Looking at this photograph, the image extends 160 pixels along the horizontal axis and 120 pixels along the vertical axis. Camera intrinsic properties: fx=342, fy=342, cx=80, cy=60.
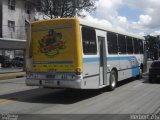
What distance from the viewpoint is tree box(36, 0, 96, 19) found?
56.4 m

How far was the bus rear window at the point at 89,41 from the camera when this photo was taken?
13.1 meters

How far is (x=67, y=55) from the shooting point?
41.9 ft

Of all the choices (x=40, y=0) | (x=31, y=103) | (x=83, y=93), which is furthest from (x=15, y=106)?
(x=40, y=0)

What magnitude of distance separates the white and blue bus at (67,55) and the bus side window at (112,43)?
743 millimetres

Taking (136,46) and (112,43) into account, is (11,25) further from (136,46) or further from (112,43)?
(112,43)

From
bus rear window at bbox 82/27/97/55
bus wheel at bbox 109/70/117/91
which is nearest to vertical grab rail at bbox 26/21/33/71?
bus rear window at bbox 82/27/97/55

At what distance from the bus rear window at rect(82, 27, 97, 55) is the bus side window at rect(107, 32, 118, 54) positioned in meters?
2.00

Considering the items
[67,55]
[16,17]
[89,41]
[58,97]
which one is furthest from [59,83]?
[16,17]

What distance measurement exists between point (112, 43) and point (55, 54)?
14.4 feet

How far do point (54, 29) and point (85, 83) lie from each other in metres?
2.40

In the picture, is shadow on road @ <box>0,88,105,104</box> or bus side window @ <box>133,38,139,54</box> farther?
bus side window @ <box>133,38,139,54</box>

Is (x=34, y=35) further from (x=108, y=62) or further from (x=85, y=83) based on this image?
(x=108, y=62)

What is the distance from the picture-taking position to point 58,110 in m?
10.9

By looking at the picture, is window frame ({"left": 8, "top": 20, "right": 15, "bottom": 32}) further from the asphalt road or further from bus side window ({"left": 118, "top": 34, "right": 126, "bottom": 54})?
the asphalt road
